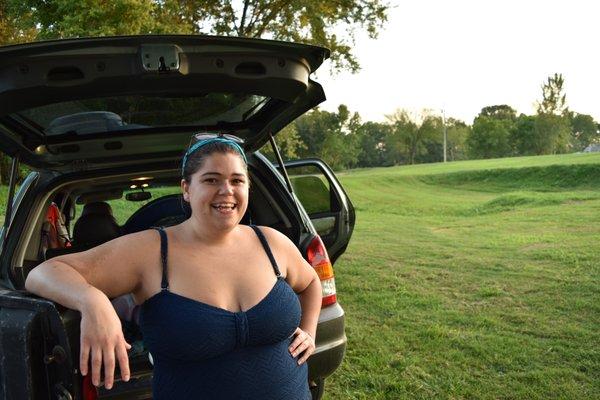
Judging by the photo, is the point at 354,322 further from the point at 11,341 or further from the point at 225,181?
the point at 11,341

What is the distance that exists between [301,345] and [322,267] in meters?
1.28

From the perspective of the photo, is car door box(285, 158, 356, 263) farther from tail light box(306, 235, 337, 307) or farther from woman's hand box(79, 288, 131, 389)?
woman's hand box(79, 288, 131, 389)

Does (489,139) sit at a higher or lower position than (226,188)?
higher

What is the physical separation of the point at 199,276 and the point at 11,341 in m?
0.57

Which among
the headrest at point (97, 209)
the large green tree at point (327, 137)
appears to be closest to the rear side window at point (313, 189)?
the headrest at point (97, 209)

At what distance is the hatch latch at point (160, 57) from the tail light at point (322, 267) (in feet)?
4.73

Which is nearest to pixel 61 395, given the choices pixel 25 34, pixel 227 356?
pixel 227 356

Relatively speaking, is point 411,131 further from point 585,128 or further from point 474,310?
point 474,310

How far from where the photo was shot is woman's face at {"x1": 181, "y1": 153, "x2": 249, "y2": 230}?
6.37ft

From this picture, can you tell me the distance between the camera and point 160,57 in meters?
2.31

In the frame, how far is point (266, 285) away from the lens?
1985 mm

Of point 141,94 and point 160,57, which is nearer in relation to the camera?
point 160,57

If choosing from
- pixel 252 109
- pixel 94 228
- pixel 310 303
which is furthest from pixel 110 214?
pixel 310 303

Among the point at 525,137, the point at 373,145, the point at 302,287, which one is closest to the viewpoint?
the point at 302,287
